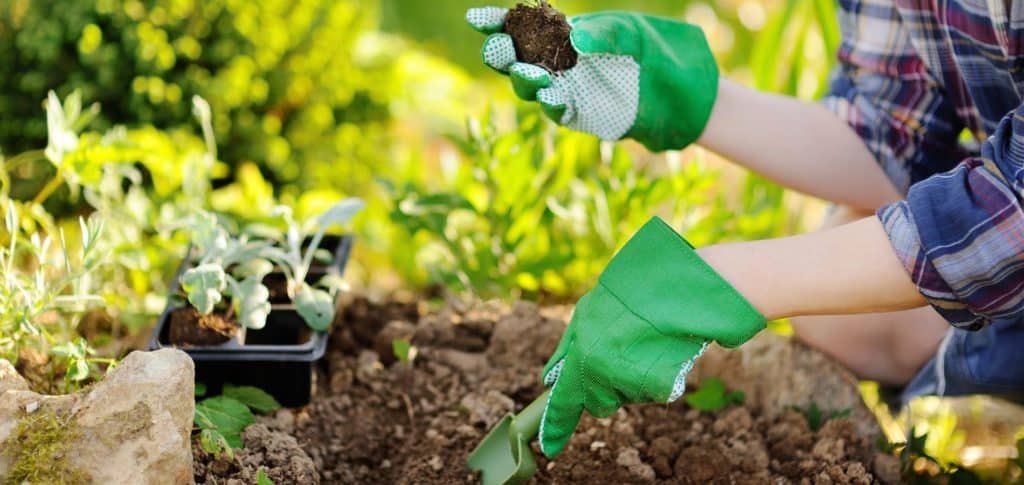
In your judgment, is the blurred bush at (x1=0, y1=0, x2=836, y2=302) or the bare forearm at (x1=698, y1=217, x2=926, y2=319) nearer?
the bare forearm at (x1=698, y1=217, x2=926, y2=319)

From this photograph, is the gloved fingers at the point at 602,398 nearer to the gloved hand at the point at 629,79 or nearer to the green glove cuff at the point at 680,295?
the green glove cuff at the point at 680,295

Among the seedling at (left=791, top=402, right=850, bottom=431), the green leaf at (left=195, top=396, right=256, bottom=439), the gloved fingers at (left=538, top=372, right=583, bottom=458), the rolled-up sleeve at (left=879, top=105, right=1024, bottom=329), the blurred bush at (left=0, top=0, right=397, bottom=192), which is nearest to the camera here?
the rolled-up sleeve at (left=879, top=105, right=1024, bottom=329)

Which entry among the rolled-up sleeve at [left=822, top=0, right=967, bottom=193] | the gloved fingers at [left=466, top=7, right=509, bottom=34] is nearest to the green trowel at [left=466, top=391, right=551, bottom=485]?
the gloved fingers at [left=466, top=7, right=509, bottom=34]

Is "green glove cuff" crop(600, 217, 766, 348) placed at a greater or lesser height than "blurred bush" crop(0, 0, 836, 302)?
greater

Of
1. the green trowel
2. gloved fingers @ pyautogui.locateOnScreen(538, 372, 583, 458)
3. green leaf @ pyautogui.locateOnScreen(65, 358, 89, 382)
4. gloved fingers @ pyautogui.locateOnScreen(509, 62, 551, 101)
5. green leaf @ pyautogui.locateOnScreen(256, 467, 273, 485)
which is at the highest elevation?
gloved fingers @ pyautogui.locateOnScreen(509, 62, 551, 101)

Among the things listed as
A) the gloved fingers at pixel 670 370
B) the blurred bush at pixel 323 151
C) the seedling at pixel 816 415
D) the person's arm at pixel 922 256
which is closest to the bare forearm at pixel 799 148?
the blurred bush at pixel 323 151

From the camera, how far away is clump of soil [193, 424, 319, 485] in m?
1.44

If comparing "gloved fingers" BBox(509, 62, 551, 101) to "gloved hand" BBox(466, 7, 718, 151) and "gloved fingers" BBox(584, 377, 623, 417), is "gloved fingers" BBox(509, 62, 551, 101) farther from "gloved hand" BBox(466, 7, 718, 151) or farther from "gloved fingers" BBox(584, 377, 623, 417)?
"gloved fingers" BBox(584, 377, 623, 417)

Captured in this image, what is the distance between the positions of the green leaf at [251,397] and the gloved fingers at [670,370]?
567 millimetres

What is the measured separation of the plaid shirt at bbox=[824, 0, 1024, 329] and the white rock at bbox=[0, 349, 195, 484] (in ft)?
2.83

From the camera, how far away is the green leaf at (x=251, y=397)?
1587 mm

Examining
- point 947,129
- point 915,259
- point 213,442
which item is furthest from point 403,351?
point 947,129

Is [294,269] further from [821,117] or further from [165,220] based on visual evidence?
[821,117]

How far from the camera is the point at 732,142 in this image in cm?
182
